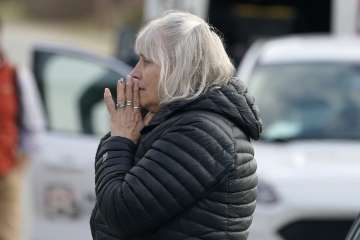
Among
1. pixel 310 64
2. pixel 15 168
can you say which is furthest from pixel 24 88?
pixel 310 64

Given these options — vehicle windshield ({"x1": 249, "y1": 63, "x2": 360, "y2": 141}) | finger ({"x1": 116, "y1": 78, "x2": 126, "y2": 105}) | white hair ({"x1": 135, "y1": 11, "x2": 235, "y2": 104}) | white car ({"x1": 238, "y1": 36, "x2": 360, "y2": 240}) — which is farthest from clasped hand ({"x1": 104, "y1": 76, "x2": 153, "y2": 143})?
vehicle windshield ({"x1": 249, "y1": 63, "x2": 360, "y2": 141})

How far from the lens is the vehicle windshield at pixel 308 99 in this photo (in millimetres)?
7637

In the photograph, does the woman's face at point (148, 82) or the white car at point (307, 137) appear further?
the white car at point (307, 137)

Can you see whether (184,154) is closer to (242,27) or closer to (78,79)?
(78,79)

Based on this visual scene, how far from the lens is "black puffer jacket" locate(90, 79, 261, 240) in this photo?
3.40m

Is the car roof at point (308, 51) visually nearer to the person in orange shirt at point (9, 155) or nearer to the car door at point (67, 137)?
the car door at point (67, 137)

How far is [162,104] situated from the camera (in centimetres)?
351

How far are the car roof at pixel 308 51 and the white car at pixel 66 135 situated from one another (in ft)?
3.22

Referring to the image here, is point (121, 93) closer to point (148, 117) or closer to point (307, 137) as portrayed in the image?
point (148, 117)

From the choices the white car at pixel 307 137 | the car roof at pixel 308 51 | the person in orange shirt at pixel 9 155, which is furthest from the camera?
the car roof at pixel 308 51

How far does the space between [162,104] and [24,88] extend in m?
3.96

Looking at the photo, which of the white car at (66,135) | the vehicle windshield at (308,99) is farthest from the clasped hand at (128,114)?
the white car at (66,135)

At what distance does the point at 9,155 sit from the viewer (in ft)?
24.5

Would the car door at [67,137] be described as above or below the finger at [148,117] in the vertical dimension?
below
